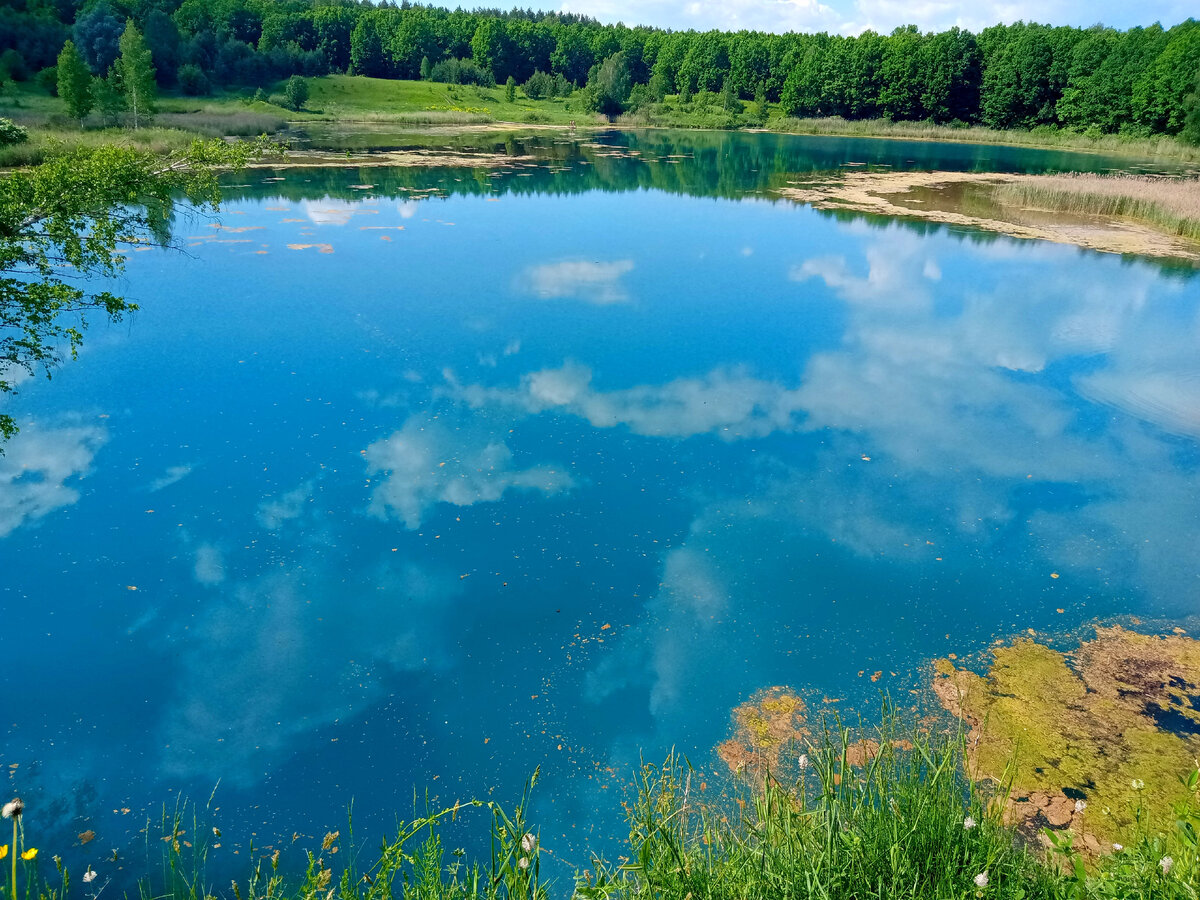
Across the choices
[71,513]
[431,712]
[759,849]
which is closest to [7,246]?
[71,513]

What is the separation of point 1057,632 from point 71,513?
981 cm

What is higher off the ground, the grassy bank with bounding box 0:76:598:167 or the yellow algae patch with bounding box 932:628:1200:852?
the grassy bank with bounding box 0:76:598:167

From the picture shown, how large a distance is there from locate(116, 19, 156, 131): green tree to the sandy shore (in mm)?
29849

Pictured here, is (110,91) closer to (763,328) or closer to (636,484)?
(763,328)

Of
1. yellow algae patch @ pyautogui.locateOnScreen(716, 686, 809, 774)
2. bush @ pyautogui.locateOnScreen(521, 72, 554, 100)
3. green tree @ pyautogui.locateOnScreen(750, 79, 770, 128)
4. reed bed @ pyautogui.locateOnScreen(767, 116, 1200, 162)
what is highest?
bush @ pyautogui.locateOnScreen(521, 72, 554, 100)

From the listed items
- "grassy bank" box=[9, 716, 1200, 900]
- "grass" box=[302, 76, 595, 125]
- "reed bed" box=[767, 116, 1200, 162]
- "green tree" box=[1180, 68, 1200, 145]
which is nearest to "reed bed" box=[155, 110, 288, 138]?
"grass" box=[302, 76, 595, 125]

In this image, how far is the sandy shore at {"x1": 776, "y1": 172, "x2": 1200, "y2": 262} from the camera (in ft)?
68.4

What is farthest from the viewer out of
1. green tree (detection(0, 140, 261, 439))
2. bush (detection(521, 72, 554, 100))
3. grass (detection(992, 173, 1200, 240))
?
bush (detection(521, 72, 554, 100))

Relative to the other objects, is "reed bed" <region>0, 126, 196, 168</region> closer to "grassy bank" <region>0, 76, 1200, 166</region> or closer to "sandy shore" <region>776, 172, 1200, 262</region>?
"grassy bank" <region>0, 76, 1200, 166</region>

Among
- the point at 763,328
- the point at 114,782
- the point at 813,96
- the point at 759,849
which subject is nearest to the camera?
the point at 759,849

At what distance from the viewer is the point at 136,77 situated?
112 feet

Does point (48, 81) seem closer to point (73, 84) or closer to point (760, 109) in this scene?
point (73, 84)

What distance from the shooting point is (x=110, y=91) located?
36.7m

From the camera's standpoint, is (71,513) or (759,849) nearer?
(759,849)
